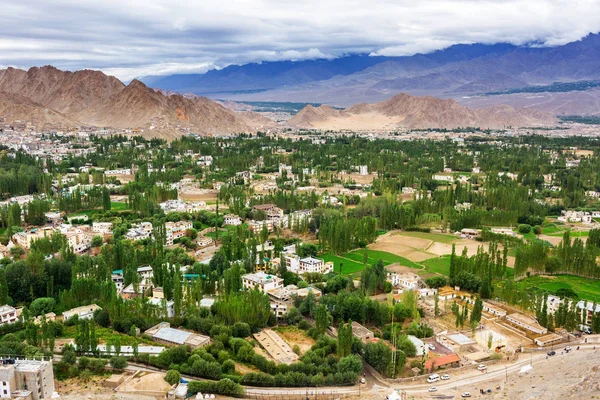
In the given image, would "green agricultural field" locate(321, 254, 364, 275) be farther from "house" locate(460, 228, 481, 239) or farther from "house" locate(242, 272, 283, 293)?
"house" locate(460, 228, 481, 239)

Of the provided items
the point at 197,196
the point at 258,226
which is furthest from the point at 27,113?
the point at 258,226

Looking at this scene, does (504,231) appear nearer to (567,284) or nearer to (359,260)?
(567,284)

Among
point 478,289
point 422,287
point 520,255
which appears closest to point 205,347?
point 422,287

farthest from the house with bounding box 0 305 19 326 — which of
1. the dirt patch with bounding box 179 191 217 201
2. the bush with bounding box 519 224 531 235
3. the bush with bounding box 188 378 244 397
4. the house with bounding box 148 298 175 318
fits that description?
the bush with bounding box 519 224 531 235

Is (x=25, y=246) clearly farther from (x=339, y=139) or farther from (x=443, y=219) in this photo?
(x=339, y=139)

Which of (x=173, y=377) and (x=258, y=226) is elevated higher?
(x=258, y=226)

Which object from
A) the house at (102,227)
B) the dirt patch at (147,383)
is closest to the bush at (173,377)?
the dirt patch at (147,383)
